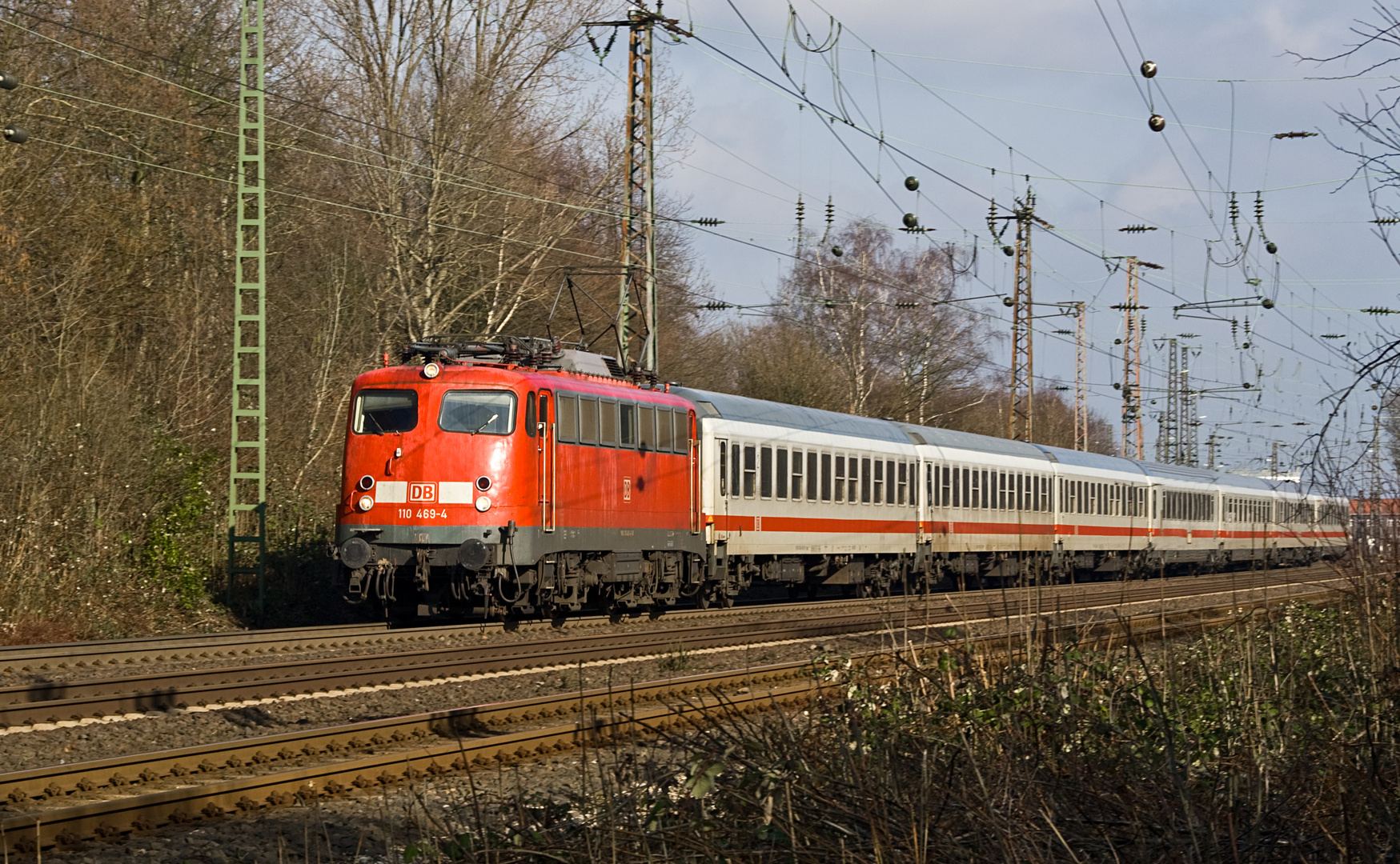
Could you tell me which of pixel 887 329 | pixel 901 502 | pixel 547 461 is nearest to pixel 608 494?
pixel 547 461

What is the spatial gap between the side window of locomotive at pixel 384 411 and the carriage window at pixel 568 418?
5.62 feet

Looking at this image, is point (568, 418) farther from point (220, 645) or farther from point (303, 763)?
point (303, 763)

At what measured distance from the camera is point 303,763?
895 cm

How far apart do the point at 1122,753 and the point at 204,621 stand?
1518 centimetres

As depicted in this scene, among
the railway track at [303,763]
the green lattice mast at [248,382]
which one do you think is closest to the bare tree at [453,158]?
the green lattice mast at [248,382]

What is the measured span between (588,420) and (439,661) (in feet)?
15.5

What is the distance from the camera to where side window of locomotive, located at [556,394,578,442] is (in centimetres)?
1764

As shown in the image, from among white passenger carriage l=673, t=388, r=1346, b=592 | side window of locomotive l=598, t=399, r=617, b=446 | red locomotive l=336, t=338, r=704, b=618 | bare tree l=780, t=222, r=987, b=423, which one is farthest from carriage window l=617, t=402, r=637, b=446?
bare tree l=780, t=222, r=987, b=423

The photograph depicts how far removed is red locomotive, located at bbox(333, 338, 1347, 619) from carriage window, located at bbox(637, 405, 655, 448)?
0.03m

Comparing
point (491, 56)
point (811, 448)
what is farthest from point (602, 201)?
point (811, 448)

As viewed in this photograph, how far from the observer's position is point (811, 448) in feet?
80.6

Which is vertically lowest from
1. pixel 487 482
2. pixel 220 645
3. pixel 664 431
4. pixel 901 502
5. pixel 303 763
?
pixel 303 763

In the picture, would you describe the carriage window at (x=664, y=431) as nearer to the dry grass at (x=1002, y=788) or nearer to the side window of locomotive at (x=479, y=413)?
the side window of locomotive at (x=479, y=413)

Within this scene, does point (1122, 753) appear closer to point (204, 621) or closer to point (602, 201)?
point (204, 621)
